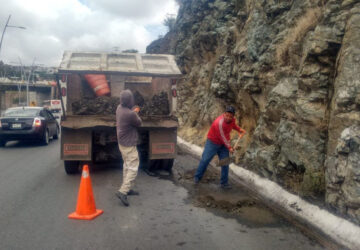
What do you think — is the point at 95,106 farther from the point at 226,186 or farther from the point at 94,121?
the point at 226,186

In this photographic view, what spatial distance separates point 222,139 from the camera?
24.1 ft

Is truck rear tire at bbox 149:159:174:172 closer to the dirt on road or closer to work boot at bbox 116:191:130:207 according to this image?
the dirt on road

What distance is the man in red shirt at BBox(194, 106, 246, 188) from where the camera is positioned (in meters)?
7.29

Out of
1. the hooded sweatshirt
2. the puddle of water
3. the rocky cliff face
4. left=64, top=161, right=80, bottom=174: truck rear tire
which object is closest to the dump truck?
left=64, top=161, right=80, bottom=174: truck rear tire

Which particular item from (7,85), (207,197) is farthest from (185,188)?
(7,85)

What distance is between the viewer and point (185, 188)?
738 cm

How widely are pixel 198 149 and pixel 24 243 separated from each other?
27.4ft

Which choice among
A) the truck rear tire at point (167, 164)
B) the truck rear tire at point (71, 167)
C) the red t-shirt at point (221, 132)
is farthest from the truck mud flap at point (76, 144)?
the red t-shirt at point (221, 132)

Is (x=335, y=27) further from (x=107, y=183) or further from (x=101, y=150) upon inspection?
(x=101, y=150)

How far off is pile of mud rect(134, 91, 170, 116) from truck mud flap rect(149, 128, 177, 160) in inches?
26.6

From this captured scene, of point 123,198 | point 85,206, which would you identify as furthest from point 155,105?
point 85,206

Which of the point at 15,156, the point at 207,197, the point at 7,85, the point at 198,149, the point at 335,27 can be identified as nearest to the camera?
the point at 335,27

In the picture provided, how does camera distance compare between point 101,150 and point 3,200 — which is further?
point 101,150

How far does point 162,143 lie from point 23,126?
24.2ft
